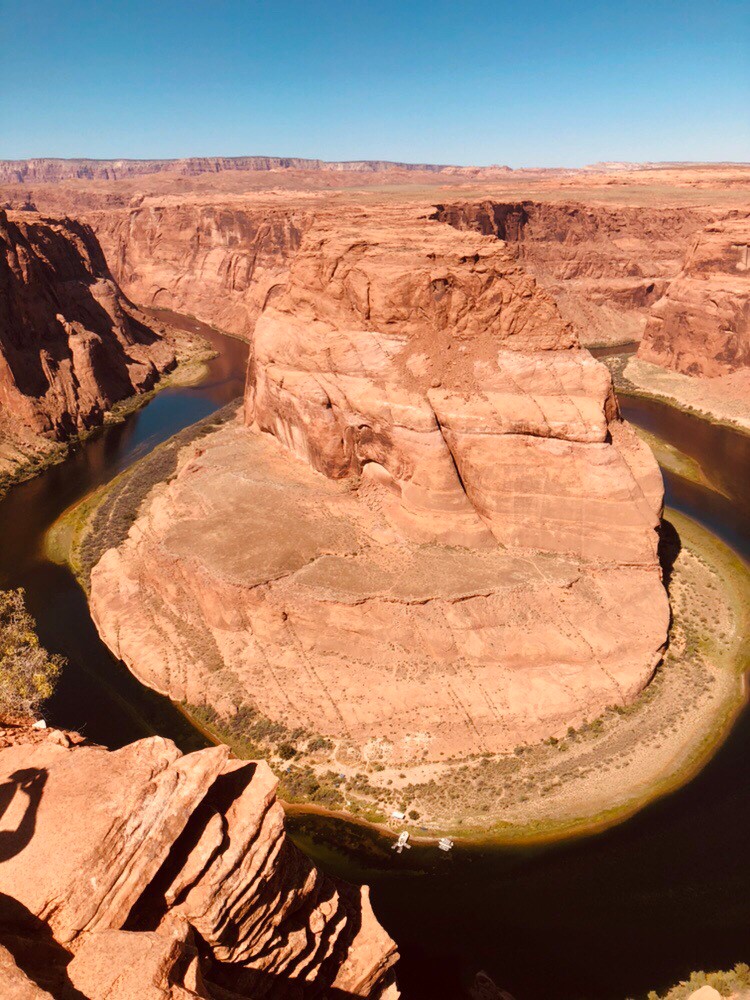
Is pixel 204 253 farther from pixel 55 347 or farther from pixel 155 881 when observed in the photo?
pixel 155 881

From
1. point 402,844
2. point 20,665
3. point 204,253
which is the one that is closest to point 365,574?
point 402,844

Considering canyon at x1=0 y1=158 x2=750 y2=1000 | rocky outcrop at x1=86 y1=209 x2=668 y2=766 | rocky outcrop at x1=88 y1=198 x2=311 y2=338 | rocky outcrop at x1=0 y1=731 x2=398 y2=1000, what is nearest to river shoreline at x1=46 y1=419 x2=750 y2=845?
canyon at x1=0 y1=158 x2=750 y2=1000

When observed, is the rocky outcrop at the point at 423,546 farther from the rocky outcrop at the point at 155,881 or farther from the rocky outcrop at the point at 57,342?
the rocky outcrop at the point at 57,342

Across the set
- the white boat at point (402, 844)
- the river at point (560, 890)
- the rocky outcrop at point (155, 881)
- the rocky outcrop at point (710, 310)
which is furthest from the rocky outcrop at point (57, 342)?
the rocky outcrop at point (710, 310)

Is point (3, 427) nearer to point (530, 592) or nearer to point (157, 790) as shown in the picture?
point (530, 592)

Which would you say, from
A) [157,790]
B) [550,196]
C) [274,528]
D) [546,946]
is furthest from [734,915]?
[550,196]

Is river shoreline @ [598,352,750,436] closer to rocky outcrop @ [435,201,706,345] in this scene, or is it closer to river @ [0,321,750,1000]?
rocky outcrop @ [435,201,706,345]
